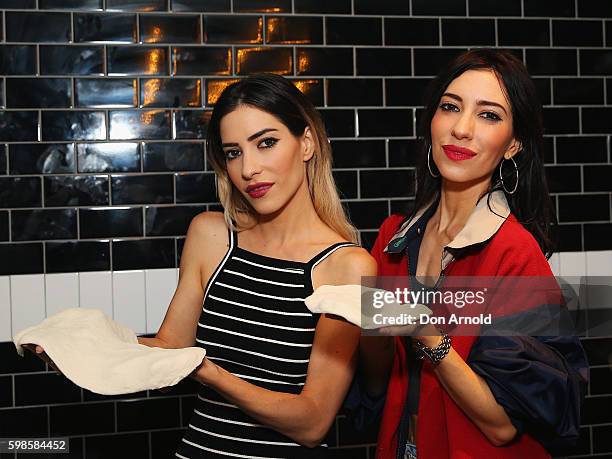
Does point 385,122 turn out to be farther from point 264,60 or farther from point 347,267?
point 347,267

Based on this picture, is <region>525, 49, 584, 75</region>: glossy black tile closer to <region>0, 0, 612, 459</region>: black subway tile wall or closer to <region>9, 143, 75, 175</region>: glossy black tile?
<region>0, 0, 612, 459</region>: black subway tile wall

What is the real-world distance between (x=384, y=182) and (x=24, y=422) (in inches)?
52.9

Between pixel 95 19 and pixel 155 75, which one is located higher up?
pixel 95 19

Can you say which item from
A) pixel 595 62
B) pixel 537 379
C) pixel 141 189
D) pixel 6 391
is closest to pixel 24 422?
pixel 6 391

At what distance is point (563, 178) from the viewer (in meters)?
2.61

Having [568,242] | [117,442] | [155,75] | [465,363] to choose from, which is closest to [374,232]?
[568,242]

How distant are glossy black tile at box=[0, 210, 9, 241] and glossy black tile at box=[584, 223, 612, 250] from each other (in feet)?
6.17

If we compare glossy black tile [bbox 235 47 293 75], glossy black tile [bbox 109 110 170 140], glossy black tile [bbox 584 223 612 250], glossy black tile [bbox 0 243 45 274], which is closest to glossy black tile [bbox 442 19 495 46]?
glossy black tile [bbox 235 47 293 75]

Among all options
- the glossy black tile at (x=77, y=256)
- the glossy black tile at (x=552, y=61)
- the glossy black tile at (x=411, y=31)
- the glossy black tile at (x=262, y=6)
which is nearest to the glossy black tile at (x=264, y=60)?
the glossy black tile at (x=262, y=6)

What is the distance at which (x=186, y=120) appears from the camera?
7.84 ft

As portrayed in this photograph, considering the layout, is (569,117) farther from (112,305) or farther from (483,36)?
(112,305)

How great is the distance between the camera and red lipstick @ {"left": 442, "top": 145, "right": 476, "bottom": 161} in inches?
54.8

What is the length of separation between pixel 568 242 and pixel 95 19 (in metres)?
1.70

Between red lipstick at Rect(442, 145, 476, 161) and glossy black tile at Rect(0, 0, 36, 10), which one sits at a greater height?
glossy black tile at Rect(0, 0, 36, 10)
